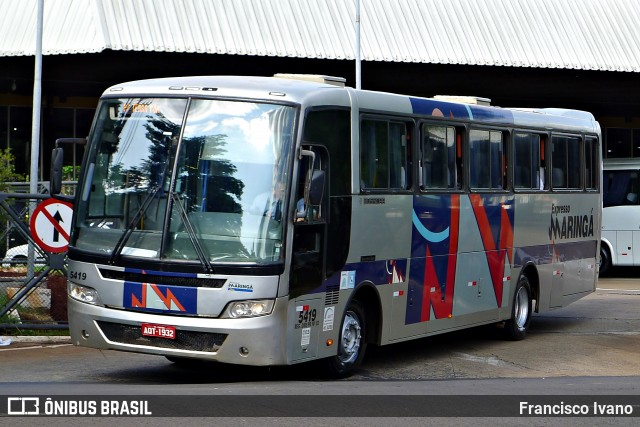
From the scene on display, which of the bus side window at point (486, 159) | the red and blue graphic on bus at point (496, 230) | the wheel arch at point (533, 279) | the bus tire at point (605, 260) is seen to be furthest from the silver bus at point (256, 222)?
the bus tire at point (605, 260)

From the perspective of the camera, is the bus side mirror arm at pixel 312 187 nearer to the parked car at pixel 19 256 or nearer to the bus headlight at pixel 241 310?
the bus headlight at pixel 241 310

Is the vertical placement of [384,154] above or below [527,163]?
below

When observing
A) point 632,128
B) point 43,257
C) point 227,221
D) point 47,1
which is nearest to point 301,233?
point 227,221

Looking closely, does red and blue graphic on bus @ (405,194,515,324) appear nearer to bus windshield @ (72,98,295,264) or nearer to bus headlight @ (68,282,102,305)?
bus windshield @ (72,98,295,264)

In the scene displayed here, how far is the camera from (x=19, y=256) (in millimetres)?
15492

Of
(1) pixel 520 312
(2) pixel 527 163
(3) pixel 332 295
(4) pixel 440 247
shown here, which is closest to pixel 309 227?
(3) pixel 332 295

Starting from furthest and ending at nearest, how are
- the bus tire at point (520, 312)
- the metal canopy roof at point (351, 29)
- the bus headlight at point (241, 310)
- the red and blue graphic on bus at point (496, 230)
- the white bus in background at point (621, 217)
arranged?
the white bus in background at point (621, 217) → the metal canopy roof at point (351, 29) → the bus tire at point (520, 312) → the red and blue graphic on bus at point (496, 230) → the bus headlight at point (241, 310)

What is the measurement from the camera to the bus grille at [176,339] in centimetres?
1067

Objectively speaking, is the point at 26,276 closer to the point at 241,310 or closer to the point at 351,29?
the point at 241,310

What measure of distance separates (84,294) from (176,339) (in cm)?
119

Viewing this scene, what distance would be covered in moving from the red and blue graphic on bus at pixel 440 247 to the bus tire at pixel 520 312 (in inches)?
35.1

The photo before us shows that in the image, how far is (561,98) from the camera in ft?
133

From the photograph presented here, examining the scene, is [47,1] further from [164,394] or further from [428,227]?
[164,394]

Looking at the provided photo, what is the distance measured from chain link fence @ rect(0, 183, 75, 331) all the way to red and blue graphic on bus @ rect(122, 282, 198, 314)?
15.3ft
